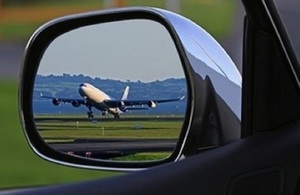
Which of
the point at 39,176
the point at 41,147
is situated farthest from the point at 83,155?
the point at 39,176

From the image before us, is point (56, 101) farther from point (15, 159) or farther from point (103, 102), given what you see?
point (15, 159)

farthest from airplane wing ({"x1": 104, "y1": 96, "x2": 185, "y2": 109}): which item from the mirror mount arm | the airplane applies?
the mirror mount arm

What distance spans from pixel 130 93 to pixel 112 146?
0.09 metres

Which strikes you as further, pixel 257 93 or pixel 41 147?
pixel 41 147

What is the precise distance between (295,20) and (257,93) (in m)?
0.11

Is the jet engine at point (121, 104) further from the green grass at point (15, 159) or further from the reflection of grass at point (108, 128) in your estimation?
the green grass at point (15, 159)

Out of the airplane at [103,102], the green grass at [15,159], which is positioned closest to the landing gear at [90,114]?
the airplane at [103,102]

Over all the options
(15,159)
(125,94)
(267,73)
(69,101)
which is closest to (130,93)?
(125,94)

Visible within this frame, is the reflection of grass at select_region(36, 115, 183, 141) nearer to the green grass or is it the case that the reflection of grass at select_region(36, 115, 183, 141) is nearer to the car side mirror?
the car side mirror

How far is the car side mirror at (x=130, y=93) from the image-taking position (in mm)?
1192

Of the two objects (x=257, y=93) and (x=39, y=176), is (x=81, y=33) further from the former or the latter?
(x=39, y=176)

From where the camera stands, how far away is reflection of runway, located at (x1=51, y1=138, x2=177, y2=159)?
4.14 ft

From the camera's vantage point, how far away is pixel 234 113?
3.83ft

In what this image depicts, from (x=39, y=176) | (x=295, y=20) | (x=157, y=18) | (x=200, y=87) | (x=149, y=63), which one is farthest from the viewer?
(x=39, y=176)
